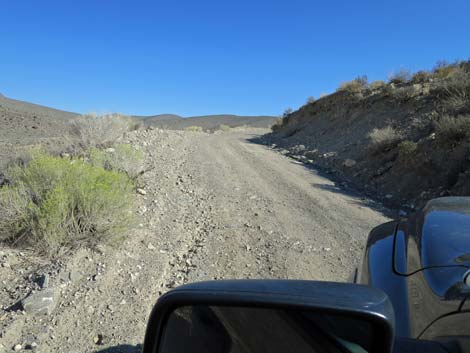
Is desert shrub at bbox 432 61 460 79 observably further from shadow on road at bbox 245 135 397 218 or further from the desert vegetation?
the desert vegetation

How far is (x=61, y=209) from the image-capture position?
475cm

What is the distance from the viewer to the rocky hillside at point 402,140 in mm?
8414

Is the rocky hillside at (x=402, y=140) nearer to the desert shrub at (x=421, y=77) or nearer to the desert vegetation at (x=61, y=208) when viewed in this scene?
the desert shrub at (x=421, y=77)

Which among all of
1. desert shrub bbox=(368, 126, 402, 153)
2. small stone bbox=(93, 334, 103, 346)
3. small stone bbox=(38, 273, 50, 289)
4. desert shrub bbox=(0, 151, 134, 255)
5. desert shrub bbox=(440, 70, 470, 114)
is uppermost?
desert shrub bbox=(440, 70, 470, 114)

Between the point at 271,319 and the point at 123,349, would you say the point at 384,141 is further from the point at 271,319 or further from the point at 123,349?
the point at 271,319

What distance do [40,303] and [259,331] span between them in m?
3.31

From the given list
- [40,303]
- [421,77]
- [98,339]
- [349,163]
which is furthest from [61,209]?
[421,77]

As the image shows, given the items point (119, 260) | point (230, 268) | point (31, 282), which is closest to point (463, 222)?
point (230, 268)

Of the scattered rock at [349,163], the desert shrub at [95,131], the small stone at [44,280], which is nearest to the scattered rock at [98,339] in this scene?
the small stone at [44,280]

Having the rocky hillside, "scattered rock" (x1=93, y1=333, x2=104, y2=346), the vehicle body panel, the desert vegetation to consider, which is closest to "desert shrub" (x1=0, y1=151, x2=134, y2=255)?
the desert vegetation

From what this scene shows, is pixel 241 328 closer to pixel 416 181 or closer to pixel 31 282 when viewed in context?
pixel 31 282

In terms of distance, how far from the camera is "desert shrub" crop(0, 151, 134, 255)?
15.4 feet

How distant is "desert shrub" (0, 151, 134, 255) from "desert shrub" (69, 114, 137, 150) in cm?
516

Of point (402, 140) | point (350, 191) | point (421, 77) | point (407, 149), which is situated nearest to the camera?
point (350, 191)
